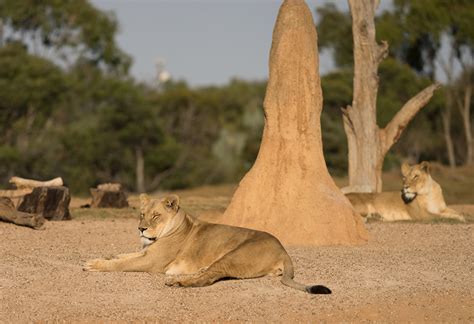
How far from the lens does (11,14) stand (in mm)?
46938

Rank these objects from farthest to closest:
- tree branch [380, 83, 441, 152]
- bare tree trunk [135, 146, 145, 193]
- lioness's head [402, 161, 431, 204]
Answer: bare tree trunk [135, 146, 145, 193]
tree branch [380, 83, 441, 152]
lioness's head [402, 161, 431, 204]

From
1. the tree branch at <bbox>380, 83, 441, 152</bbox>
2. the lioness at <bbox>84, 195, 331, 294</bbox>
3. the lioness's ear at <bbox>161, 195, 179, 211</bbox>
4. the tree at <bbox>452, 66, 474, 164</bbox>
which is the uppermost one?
the tree at <bbox>452, 66, 474, 164</bbox>

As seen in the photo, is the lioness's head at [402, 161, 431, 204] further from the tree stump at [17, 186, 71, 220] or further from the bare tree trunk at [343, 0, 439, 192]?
the tree stump at [17, 186, 71, 220]

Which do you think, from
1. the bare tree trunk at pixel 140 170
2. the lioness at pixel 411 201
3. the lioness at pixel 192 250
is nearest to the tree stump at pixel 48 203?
the lioness at pixel 411 201

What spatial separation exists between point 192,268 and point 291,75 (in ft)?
14.0

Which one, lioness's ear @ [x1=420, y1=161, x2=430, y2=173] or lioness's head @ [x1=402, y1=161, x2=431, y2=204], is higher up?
lioness's ear @ [x1=420, y1=161, x2=430, y2=173]

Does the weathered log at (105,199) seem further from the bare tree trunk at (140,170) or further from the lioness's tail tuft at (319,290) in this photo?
the bare tree trunk at (140,170)

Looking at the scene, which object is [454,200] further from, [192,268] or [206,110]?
[206,110]

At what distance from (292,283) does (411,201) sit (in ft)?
27.0

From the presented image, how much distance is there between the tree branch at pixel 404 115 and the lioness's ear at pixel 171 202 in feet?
32.4

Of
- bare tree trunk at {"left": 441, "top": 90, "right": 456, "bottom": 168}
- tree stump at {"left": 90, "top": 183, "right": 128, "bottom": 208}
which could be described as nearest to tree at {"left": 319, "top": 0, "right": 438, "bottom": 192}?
tree stump at {"left": 90, "top": 183, "right": 128, "bottom": 208}

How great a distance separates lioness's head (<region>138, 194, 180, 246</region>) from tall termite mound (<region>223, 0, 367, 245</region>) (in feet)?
9.28

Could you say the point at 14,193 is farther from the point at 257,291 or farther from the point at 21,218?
the point at 257,291

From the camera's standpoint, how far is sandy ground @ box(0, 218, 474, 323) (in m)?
7.57
